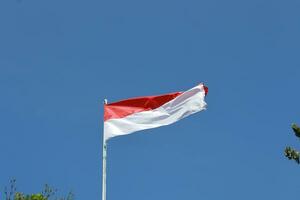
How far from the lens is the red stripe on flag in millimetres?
18562

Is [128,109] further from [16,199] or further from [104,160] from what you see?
[16,199]

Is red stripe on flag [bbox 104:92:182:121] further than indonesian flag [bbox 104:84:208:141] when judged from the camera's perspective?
Yes

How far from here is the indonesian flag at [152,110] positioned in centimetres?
1838

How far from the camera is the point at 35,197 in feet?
92.3

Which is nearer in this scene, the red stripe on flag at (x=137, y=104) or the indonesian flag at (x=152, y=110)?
the indonesian flag at (x=152, y=110)

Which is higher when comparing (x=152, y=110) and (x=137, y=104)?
(x=137, y=104)

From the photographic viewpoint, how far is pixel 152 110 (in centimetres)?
1861

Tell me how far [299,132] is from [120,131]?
14.0 m

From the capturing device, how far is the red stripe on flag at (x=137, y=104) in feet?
60.9

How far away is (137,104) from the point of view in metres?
18.7

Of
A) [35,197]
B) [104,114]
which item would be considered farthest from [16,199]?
[104,114]

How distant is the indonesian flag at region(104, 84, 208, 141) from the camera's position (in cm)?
1838

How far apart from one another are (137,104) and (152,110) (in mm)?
468

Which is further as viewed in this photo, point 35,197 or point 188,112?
point 35,197
